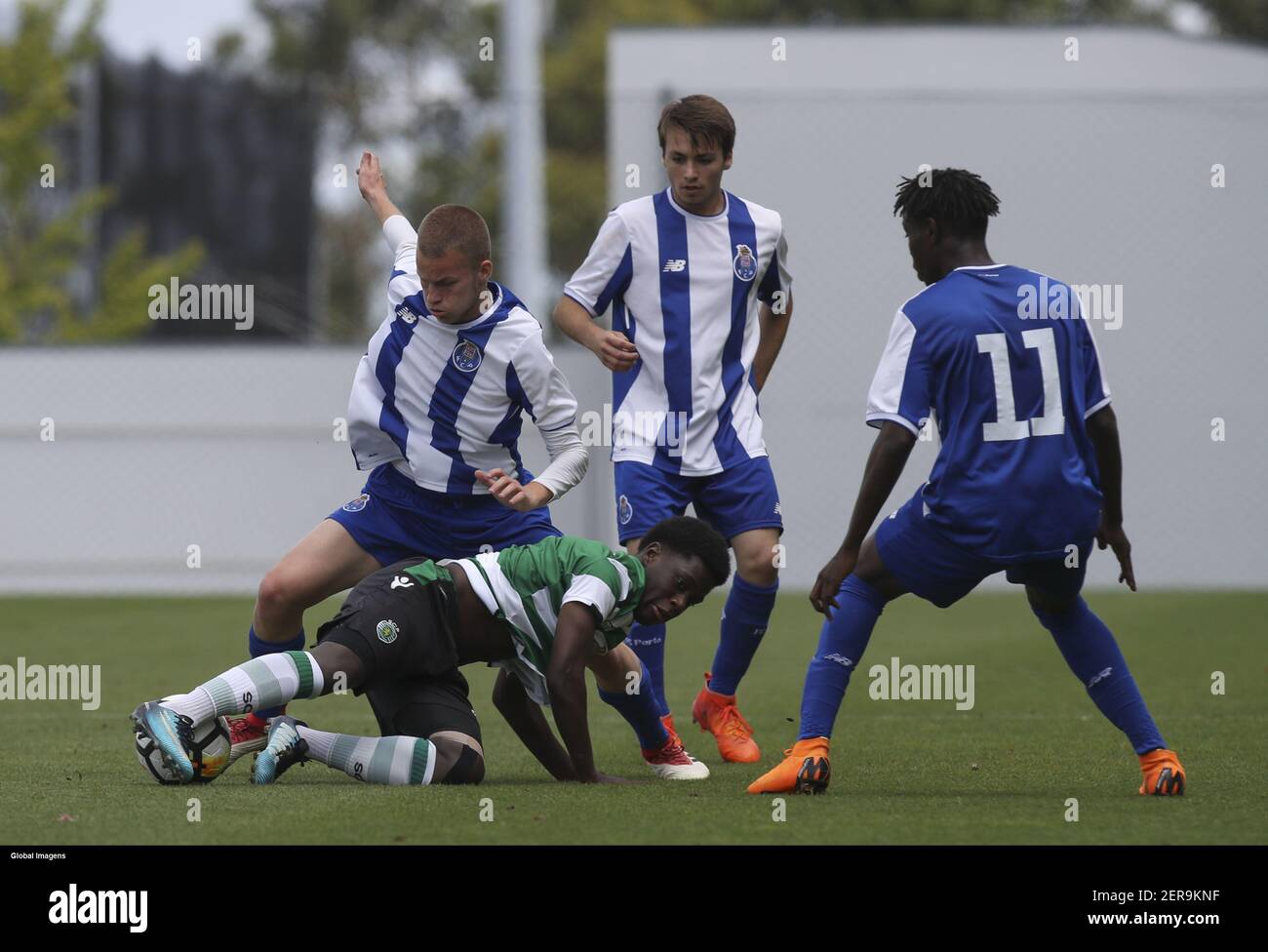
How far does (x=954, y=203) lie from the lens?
16.4 ft

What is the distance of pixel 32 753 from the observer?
5.98 m

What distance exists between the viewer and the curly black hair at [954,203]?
16.4ft

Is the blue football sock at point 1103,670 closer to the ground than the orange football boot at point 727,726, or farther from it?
farther from it

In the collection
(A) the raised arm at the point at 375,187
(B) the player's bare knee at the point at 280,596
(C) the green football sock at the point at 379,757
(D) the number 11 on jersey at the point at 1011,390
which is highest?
(A) the raised arm at the point at 375,187

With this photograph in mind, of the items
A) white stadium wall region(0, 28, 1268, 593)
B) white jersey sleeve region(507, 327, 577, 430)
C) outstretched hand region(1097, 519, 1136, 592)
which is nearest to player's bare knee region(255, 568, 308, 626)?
white jersey sleeve region(507, 327, 577, 430)

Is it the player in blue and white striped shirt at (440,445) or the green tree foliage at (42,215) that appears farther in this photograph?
the green tree foliage at (42,215)

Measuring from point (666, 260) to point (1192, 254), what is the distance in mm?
9430

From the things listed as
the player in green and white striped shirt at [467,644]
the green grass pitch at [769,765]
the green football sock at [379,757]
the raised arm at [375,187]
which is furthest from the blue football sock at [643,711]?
the raised arm at [375,187]

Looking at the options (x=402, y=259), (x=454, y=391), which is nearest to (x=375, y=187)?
(x=402, y=259)

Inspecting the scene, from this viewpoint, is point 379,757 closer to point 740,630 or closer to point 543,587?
point 543,587

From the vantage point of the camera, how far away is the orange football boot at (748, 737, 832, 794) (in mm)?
4918

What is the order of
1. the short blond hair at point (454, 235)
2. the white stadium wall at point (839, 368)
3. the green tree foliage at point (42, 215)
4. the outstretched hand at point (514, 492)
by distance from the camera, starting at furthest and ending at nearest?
the green tree foliage at point (42, 215)
the white stadium wall at point (839, 368)
the short blond hair at point (454, 235)
the outstretched hand at point (514, 492)

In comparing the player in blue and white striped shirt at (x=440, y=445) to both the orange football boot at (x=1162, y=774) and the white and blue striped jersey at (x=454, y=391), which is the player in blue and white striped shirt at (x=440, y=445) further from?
the orange football boot at (x=1162, y=774)

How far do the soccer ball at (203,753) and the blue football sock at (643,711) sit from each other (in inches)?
45.7
